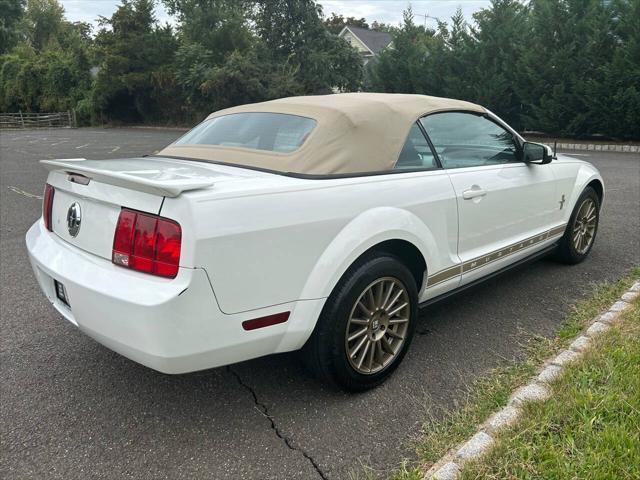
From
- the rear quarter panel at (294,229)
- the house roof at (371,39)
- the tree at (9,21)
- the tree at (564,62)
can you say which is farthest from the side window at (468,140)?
the tree at (9,21)

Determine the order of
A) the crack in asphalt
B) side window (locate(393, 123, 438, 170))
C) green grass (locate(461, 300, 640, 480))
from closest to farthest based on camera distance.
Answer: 1. green grass (locate(461, 300, 640, 480))
2. the crack in asphalt
3. side window (locate(393, 123, 438, 170))

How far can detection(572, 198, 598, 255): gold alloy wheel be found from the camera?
4.57 metres

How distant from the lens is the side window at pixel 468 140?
3248 mm

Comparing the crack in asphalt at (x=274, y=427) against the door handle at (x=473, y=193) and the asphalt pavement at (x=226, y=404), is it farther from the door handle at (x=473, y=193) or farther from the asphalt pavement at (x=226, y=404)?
the door handle at (x=473, y=193)

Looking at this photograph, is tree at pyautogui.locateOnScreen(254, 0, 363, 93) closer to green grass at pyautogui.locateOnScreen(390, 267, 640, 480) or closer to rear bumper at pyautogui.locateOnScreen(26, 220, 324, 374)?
green grass at pyautogui.locateOnScreen(390, 267, 640, 480)

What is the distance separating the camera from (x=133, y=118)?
1458 inches

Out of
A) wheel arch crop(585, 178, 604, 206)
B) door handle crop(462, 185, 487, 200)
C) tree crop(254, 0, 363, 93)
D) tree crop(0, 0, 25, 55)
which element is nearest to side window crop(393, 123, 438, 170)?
door handle crop(462, 185, 487, 200)

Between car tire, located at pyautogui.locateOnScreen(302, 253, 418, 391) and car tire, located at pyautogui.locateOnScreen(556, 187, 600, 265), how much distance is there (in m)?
2.26

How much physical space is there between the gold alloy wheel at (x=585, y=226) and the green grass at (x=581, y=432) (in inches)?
79.4

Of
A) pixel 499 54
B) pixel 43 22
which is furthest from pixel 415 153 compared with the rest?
pixel 43 22

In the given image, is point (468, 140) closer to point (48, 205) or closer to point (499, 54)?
point (48, 205)

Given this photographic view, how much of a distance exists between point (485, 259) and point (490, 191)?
434mm

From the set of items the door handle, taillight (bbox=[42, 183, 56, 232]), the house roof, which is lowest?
taillight (bbox=[42, 183, 56, 232])

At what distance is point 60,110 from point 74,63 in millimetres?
3921
